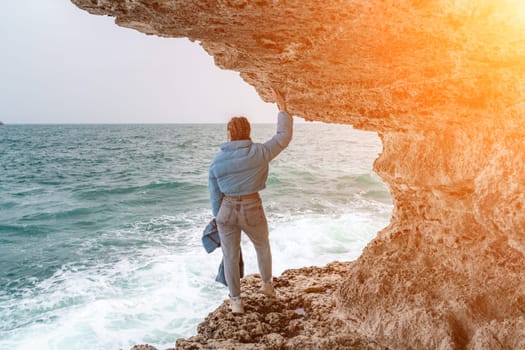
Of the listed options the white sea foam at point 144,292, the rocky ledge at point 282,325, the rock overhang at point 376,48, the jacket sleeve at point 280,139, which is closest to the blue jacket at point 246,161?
the jacket sleeve at point 280,139

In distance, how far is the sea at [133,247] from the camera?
19.3 feet

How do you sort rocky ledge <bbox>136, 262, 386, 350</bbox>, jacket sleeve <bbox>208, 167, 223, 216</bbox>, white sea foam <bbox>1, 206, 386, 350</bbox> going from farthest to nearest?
white sea foam <bbox>1, 206, 386, 350</bbox> < jacket sleeve <bbox>208, 167, 223, 216</bbox> < rocky ledge <bbox>136, 262, 386, 350</bbox>

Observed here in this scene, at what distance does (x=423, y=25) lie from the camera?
193cm

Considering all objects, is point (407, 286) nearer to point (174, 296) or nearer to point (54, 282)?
point (174, 296)

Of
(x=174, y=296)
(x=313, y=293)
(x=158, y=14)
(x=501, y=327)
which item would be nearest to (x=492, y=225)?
(x=501, y=327)

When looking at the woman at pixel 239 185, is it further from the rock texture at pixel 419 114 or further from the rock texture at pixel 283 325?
the rock texture at pixel 419 114

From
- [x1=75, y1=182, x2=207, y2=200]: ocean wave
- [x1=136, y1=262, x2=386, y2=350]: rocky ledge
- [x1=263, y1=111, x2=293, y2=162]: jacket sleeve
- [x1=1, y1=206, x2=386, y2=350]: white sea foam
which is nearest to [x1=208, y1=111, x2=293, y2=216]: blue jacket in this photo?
[x1=263, y1=111, x2=293, y2=162]: jacket sleeve

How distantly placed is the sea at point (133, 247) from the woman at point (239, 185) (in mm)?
2393

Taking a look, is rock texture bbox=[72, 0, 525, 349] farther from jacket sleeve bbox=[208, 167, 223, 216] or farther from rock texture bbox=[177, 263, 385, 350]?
jacket sleeve bbox=[208, 167, 223, 216]

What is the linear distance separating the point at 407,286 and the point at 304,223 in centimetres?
793

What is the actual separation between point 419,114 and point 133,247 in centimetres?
815

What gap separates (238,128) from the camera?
338 cm

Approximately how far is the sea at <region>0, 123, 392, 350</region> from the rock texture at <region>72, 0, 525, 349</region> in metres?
3.23

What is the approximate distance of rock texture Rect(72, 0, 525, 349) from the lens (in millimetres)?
1994
